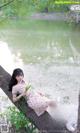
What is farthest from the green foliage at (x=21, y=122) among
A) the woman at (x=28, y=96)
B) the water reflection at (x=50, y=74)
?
the water reflection at (x=50, y=74)

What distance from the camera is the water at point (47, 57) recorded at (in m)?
11.0

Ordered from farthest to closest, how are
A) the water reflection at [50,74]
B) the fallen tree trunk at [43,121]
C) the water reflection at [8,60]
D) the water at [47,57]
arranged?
the water reflection at [8,60] → the water at [47,57] → the water reflection at [50,74] → the fallen tree trunk at [43,121]

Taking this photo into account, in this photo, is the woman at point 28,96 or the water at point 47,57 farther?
the water at point 47,57

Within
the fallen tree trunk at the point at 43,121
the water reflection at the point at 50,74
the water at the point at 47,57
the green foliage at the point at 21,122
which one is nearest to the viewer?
the fallen tree trunk at the point at 43,121

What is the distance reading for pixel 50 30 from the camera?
80.4 feet

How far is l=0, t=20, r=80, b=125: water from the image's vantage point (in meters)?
11.0

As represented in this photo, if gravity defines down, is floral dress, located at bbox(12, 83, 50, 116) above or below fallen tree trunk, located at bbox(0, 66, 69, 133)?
above

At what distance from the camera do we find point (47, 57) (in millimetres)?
15859

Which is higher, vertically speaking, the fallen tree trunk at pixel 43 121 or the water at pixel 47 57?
the fallen tree trunk at pixel 43 121

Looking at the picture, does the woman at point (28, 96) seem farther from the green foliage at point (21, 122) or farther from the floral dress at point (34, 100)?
the green foliage at point (21, 122)

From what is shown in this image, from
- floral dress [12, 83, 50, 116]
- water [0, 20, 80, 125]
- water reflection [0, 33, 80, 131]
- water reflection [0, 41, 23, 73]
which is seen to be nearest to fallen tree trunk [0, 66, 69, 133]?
floral dress [12, 83, 50, 116]

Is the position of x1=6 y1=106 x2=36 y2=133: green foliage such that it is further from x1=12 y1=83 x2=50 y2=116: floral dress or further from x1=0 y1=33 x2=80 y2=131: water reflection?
x1=0 y1=33 x2=80 y2=131: water reflection

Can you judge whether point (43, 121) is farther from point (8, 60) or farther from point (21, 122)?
point (8, 60)

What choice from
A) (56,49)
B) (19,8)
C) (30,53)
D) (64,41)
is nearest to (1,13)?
(19,8)
